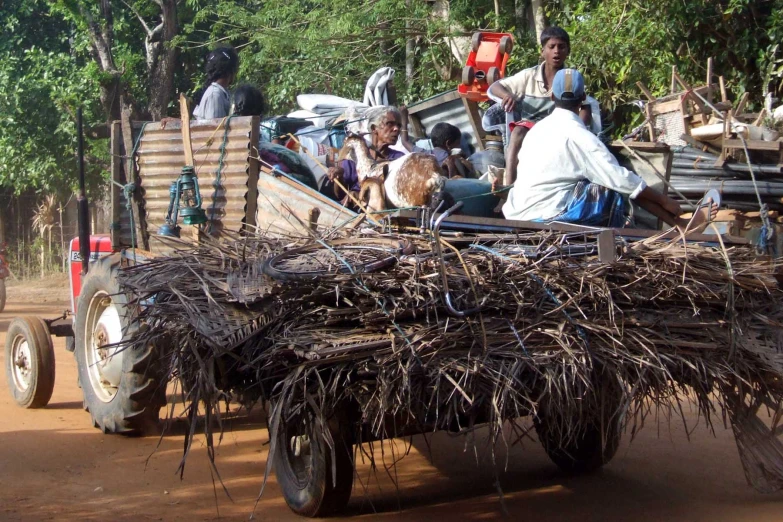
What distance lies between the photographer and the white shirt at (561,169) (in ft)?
14.5

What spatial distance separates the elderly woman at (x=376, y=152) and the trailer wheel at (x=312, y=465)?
193 cm

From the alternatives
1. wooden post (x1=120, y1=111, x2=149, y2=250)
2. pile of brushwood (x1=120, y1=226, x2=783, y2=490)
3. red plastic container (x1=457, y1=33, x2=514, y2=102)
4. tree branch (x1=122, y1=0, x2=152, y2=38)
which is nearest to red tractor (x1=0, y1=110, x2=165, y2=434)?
wooden post (x1=120, y1=111, x2=149, y2=250)

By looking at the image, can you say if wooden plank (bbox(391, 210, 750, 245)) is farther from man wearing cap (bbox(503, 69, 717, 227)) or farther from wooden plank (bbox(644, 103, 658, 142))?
wooden plank (bbox(644, 103, 658, 142))

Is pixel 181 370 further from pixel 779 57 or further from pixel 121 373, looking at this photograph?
pixel 779 57

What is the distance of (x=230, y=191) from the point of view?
5.70 metres

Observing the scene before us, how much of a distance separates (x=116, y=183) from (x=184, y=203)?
85cm

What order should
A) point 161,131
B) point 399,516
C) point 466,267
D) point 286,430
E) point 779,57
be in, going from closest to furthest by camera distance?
point 466,267 → point 286,430 → point 399,516 → point 161,131 → point 779,57

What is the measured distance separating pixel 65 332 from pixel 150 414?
1598 mm

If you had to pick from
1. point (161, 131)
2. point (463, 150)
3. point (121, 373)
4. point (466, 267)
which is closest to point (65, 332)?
point (121, 373)

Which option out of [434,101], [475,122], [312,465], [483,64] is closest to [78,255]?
[434,101]

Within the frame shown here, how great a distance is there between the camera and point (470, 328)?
137 inches

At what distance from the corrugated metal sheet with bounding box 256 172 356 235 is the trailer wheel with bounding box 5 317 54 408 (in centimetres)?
247

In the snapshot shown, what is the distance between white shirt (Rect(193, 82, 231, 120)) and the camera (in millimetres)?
6689

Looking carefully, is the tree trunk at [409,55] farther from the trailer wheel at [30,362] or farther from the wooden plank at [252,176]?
the wooden plank at [252,176]
